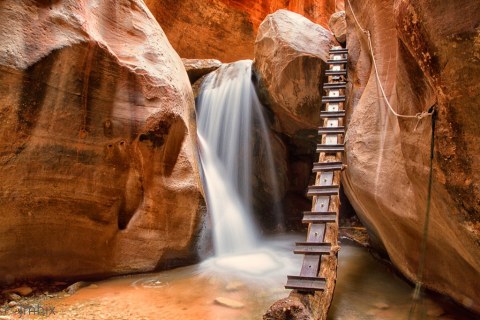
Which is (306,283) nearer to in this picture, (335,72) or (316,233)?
(316,233)

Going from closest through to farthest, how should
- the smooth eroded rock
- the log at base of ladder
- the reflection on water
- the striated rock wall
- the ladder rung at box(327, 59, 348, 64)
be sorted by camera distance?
1. the striated rock wall
2. the log at base of ladder
3. the reflection on water
4. the ladder rung at box(327, 59, 348, 64)
5. the smooth eroded rock

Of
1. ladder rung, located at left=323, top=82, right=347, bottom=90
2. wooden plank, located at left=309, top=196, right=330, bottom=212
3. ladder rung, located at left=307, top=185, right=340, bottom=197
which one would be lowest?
wooden plank, located at left=309, top=196, right=330, bottom=212

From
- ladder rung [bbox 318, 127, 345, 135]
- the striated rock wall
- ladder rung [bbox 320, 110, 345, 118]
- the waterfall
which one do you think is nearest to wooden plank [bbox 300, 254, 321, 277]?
the striated rock wall

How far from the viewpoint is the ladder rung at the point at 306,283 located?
3626 millimetres

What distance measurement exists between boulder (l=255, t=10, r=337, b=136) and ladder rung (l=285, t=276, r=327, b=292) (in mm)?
4660

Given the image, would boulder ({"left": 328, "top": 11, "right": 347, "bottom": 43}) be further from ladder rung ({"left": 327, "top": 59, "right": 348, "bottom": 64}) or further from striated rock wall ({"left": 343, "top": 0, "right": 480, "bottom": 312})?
striated rock wall ({"left": 343, "top": 0, "right": 480, "bottom": 312})

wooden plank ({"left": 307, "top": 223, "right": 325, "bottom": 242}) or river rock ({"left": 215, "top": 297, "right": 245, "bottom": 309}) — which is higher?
wooden plank ({"left": 307, "top": 223, "right": 325, "bottom": 242})

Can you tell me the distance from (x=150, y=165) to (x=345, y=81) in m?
3.74

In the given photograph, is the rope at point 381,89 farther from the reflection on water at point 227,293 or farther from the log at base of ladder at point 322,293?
the reflection on water at point 227,293

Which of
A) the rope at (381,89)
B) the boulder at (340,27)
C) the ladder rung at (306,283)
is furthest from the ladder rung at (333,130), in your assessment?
the boulder at (340,27)

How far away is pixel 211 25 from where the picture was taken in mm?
15531

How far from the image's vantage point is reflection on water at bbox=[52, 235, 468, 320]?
3.99 metres

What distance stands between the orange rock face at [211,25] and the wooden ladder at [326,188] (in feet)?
30.0

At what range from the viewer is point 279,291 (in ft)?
15.7
